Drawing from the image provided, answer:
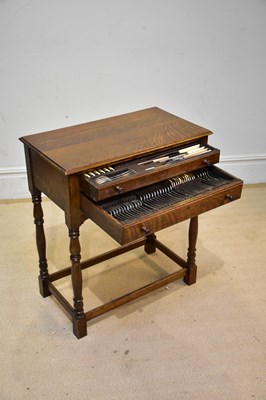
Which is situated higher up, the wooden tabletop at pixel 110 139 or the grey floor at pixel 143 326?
the wooden tabletop at pixel 110 139

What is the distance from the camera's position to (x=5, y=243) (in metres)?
3.12

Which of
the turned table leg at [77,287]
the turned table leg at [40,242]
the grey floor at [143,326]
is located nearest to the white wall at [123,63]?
the grey floor at [143,326]

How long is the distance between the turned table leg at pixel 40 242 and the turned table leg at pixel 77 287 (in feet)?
0.98

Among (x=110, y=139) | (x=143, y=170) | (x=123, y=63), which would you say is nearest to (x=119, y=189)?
(x=143, y=170)

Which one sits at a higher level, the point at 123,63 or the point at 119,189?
the point at 123,63

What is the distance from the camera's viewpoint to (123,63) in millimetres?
3283

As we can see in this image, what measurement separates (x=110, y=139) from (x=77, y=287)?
65 centimetres

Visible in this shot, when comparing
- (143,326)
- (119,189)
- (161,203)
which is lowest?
(143,326)

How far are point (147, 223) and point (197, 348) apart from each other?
0.69 meters

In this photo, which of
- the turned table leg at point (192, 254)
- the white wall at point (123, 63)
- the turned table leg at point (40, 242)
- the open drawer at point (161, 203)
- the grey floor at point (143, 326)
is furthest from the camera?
the white wall at point (123, 63)

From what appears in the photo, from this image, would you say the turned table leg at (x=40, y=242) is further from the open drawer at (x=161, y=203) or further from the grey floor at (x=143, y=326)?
the open drawer at (x=161, y=203)

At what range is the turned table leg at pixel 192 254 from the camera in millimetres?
2615

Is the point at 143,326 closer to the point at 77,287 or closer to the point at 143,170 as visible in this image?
the point at 77,287

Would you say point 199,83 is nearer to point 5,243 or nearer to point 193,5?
point 193,5
